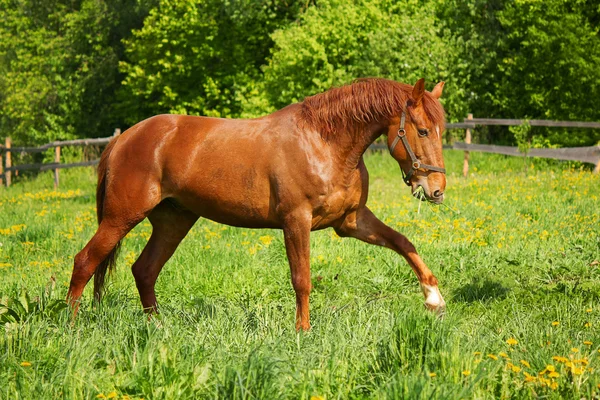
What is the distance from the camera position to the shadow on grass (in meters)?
6.42

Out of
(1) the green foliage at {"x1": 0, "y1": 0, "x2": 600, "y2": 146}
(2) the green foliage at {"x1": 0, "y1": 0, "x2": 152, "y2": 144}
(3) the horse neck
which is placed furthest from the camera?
(2) the green foliage at {"x1": 0, "y1": 0, "x2": 152, "y2": 144}

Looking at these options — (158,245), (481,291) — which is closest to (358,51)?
(481,291)

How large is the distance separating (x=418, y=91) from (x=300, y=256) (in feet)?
4.75

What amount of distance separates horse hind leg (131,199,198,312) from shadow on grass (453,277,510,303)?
7.65 ft

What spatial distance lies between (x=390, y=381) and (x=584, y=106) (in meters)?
20.4

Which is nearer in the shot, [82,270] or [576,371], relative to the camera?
[576,371]

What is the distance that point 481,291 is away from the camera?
21.5 ft

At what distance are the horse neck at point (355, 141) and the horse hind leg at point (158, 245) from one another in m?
1.52

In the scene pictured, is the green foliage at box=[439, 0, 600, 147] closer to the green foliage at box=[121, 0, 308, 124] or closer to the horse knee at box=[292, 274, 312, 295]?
the green foliage at box=[121, 0, 308, 124]

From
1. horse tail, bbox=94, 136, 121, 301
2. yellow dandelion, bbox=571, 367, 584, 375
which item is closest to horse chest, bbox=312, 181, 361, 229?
horse tail, bbox=94, 136, 121, 301

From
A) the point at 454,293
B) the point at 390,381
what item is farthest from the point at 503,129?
the point at 390,381

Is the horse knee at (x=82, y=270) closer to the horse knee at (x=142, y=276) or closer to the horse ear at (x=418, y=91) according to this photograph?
the horse knee at (x=142, y=276)

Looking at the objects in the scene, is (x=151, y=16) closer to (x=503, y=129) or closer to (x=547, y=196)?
(x=503, y=129)

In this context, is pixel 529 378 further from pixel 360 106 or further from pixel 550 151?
pixel 550 151
